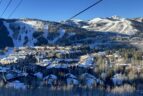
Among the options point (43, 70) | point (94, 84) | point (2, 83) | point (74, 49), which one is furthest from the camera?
point (74, 49)

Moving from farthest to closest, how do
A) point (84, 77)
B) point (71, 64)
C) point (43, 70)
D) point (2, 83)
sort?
point (71, 64), point (43, 70), point (84, 77), point (2, 83)

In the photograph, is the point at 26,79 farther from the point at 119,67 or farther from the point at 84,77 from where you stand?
the point at 119,67

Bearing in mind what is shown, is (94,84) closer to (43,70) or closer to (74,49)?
(43,70)

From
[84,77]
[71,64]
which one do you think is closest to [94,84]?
[84,77]

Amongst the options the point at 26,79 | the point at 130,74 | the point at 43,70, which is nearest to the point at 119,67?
the point at 130,74

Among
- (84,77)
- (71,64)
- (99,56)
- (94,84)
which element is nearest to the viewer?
(94,84)

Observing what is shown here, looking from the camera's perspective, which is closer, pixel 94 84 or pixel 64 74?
pixel 94 84

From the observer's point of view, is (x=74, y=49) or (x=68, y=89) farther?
(x=74, y=49)

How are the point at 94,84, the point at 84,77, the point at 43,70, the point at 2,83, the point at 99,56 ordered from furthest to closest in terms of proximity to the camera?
1. the point at 99,56
2. the point at 43,70
3. the point at 84,77
4. the point at 94,84
5. the point at 2,83
